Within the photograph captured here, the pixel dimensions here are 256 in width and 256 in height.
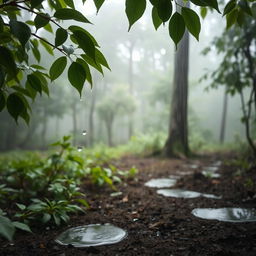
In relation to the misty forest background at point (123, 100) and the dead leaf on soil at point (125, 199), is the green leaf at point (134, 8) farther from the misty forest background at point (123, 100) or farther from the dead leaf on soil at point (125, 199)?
the misty forest background at point (123, 100)

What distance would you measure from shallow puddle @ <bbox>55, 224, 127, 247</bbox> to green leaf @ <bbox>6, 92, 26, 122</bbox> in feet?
2.41

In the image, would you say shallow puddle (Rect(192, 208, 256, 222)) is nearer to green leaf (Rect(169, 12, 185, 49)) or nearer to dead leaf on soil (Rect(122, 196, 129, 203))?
dead leaf on soil (Rect(122, 196, 129, 203))

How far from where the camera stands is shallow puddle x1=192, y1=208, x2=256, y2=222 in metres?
1.48

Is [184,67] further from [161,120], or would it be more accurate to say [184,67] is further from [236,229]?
[161,120]

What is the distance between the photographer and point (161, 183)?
2.73 meters

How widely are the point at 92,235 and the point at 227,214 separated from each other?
89cm

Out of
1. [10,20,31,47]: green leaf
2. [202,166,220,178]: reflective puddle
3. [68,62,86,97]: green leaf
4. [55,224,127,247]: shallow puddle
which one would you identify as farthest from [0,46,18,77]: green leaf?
[202,166,220,178]: reflective puddle

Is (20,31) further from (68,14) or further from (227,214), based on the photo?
(227,214)

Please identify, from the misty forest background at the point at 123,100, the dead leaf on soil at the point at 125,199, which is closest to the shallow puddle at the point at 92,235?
the dead leaf on soil at the point at 125,199

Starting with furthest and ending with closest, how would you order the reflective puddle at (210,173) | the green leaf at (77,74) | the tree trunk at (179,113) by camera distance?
1. the tree trunk at (179,113)
2. the reflective puddle at (210,173)
3. the green leaf at (77,74)

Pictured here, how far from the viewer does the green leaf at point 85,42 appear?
2.35ft

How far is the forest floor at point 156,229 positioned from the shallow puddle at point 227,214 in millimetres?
70

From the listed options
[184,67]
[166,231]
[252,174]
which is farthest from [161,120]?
[166,231]

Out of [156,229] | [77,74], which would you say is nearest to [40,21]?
[77,74]
